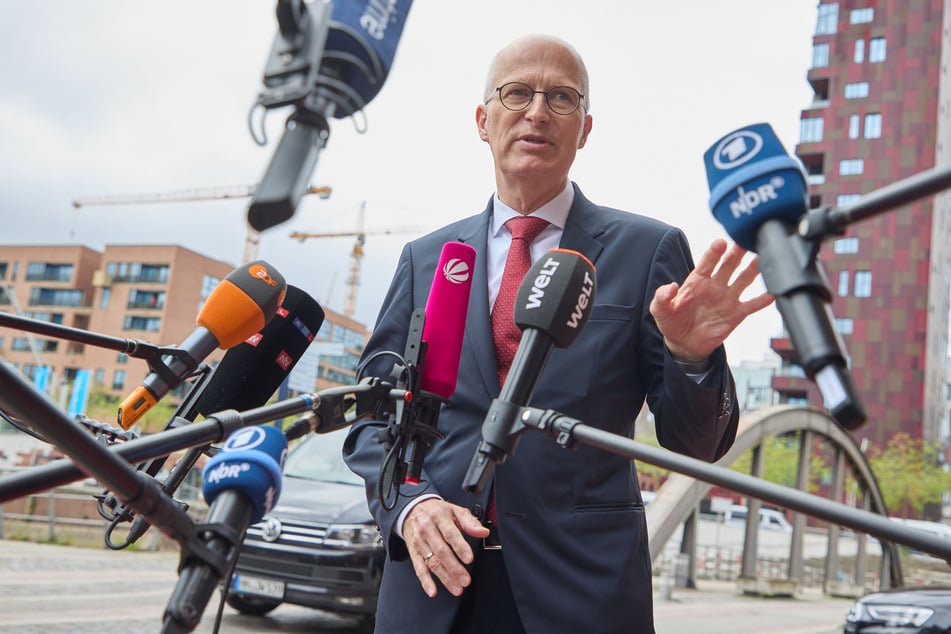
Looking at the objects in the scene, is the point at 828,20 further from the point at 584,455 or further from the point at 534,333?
the point at 534,333

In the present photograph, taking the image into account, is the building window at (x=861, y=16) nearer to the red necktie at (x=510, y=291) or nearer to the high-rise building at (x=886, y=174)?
the high-rise building at (x=886, y=174)

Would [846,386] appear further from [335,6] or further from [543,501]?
[543,501]

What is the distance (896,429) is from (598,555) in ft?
216

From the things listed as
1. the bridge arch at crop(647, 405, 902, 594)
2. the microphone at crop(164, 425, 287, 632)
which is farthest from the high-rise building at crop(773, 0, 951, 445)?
the microphone at crop(164, 425, 287, 632)

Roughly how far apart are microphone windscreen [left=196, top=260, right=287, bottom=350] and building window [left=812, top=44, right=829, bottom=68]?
72.8 metres

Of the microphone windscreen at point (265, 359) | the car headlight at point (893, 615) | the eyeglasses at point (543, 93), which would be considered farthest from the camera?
the car headlight at point (893, 615)

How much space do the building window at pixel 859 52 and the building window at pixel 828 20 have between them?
7.60 ft

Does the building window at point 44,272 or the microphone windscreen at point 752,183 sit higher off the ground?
the building window at point 44,272

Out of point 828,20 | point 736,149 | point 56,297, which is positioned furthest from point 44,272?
point 736,149

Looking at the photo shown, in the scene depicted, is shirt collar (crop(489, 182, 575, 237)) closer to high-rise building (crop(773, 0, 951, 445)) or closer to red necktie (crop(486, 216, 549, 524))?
red necktie (crop(486, 216, 549, 524))

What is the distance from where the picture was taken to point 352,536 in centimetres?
765

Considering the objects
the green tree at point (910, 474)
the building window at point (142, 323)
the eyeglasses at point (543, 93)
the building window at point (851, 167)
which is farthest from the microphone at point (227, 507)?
the building window at point (142, 323)

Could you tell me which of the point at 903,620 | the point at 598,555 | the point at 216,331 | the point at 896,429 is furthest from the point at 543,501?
the point at 896,429

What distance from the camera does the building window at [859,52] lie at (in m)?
66.8
